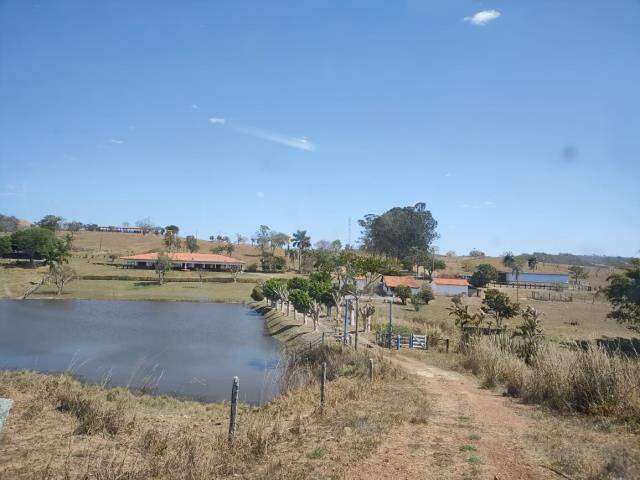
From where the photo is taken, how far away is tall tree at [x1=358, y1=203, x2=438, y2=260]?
10219cm

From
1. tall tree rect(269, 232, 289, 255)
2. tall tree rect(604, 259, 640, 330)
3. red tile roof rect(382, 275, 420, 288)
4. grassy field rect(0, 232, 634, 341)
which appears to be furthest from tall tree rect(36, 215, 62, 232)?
tall tree rect(604, 259, 640, 330)

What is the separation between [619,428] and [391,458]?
4915mm

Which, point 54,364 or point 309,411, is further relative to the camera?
point 54,364

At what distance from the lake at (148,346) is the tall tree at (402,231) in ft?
185

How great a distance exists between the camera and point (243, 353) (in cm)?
3028

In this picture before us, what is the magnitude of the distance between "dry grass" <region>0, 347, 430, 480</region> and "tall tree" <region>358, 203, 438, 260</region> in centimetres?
8654

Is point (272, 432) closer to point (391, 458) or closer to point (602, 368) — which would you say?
point (391, 458)

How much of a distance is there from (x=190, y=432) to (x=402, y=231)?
9284 cm

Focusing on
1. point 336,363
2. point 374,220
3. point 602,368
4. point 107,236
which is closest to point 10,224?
point 107,236

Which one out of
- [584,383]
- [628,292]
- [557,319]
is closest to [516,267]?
[557,319]

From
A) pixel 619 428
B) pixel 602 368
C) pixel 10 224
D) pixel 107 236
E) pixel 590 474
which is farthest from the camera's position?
pixel 10 224

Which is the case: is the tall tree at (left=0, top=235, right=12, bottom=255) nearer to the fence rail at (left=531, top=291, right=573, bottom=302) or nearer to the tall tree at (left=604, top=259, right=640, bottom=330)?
the fence rail at (left=531, top=291, right=573, bottom=302)

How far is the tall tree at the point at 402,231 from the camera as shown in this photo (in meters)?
102

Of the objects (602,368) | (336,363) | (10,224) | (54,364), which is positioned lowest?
(54,364)
